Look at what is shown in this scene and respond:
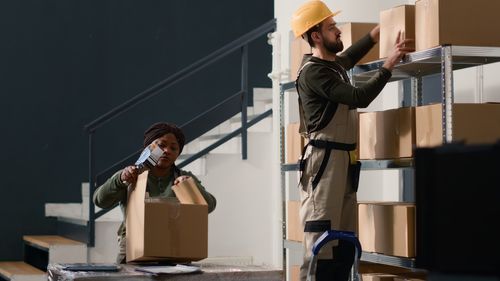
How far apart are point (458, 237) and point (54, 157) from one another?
290 inches

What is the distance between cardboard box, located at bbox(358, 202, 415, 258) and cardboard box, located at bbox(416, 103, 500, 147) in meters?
0.35

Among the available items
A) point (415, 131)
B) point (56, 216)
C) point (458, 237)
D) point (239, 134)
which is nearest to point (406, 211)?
point (415, 131)

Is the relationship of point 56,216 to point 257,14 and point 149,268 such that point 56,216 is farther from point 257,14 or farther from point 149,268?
point 149,268

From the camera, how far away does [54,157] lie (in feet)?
27.5

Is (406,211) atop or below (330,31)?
below

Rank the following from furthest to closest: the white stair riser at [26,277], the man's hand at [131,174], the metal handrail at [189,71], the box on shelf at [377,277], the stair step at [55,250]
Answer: the metal handrail at [189,71] < the stair step at [55,250] < the white stair riser at [26,277] < the box on shelf at [377,277] < the man's hand at [131,174]

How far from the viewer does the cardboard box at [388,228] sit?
405 centimetres

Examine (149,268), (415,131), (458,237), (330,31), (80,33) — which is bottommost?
(149,268)

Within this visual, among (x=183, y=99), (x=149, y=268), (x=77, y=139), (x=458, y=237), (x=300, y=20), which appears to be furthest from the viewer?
(x=183, y=99)

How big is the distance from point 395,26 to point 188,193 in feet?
4.05

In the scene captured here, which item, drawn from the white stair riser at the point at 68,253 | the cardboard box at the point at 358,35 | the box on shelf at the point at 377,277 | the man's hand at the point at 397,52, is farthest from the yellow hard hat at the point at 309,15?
the white stair riser at the point at 68,253

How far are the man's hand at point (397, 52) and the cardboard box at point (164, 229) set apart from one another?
997 millimetres

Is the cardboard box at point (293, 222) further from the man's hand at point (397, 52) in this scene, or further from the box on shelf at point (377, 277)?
the man's hand at point (397, 52)

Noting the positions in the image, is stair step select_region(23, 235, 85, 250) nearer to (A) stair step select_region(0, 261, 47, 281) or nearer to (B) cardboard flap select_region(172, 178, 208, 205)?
(A) stair step select_region(0, 261, 47, 281)
